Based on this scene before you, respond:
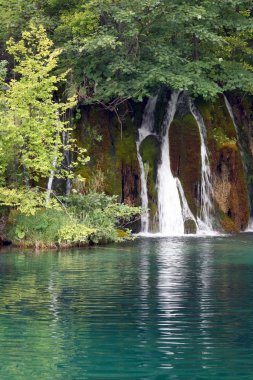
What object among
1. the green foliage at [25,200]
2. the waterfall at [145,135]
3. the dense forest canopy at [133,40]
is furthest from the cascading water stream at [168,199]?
the green foliage at [25,200]

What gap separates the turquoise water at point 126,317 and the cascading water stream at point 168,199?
9.17 metres

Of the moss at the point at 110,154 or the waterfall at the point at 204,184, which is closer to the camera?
the moss at the point at 110,154

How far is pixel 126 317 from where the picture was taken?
1397cm

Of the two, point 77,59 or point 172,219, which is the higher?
point 77,59

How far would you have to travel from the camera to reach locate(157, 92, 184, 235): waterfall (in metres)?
32.5

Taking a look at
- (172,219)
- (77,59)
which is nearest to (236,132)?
(172,219)

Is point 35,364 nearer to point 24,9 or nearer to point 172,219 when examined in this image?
point 172,219

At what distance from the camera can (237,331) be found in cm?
1284

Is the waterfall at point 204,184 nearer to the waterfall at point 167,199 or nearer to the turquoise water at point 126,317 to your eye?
the waterfall at point 167,199

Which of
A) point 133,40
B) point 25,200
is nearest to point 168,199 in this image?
point 133,40

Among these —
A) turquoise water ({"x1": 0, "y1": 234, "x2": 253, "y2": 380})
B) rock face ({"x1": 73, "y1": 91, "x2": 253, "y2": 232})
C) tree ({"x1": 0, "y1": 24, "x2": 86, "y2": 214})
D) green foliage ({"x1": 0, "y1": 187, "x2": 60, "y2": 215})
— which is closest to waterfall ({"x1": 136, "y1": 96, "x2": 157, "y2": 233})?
rock face ({"x1": 73, "y1": 91, "x2": 253, "y2": 232})

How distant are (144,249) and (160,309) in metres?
10.9

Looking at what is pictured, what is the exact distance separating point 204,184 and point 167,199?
174 cm

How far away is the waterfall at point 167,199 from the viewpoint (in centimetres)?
3247
